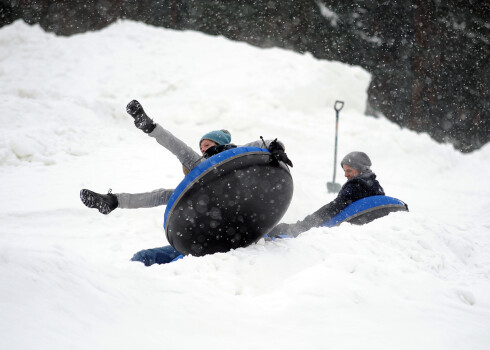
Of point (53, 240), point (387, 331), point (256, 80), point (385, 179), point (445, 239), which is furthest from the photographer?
Answer: point (256, 80)

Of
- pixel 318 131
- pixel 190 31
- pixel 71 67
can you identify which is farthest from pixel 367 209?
Answer: pixel 190 31

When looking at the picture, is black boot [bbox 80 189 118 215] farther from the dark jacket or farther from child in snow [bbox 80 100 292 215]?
the dark jacket

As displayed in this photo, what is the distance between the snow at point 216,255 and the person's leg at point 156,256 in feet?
1.43

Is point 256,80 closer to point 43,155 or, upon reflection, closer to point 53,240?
point 43,155

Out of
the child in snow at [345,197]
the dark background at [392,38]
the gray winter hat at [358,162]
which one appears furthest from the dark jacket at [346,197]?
the dark background at [392,38]

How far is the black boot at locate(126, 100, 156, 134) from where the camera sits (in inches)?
125

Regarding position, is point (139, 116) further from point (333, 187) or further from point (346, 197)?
point (333, 187)

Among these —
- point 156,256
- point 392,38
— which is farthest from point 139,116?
point 392,38

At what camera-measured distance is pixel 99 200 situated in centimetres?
345

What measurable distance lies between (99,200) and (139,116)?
817 mm

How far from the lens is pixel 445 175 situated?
10422 mm

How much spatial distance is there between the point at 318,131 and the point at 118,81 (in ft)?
21.0

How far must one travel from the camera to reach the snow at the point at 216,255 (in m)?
1.86

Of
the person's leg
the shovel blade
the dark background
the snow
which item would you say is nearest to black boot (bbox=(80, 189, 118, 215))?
the person's leg
